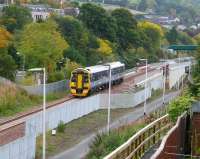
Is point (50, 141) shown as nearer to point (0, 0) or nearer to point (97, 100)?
point (97, 100)

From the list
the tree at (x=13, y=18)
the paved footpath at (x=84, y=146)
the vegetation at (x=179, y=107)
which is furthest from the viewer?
the tree at (x=13, y=18)

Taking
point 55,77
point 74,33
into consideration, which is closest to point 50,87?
point 55,77

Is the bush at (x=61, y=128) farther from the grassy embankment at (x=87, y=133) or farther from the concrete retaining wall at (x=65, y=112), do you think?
the concrete retaining wall at (x=65, y=112)

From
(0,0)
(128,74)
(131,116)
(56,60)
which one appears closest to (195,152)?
(131,116)

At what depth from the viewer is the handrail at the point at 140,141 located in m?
10.9

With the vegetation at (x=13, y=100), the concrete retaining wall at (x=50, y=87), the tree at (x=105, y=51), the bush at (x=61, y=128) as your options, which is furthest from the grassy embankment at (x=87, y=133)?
the tree at (x=105, y=51)

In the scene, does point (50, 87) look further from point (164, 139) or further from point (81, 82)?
point (164, 139)

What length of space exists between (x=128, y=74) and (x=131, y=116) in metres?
28.4

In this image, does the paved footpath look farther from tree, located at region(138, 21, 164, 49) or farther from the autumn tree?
tree, located at region(138, 21, 164, 49)

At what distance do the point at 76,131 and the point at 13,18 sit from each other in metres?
40.0

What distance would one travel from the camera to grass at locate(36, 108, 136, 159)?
3228cm

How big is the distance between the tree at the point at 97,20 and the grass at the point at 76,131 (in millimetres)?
40497

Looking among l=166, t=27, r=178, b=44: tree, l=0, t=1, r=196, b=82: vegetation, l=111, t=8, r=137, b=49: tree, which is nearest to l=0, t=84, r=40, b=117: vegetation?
l=0, t=1, r=196, b=82: vegetation

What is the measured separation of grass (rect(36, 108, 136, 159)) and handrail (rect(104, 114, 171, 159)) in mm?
13837
